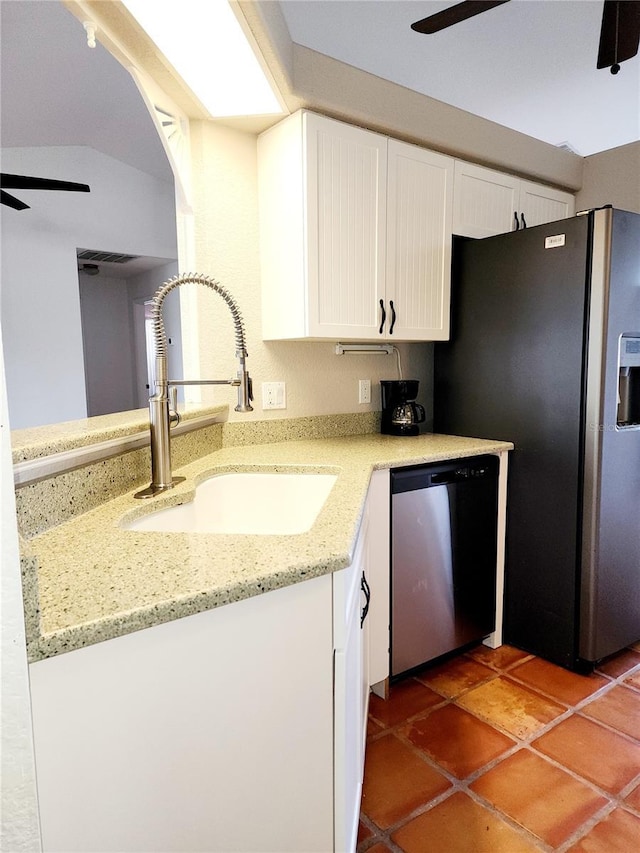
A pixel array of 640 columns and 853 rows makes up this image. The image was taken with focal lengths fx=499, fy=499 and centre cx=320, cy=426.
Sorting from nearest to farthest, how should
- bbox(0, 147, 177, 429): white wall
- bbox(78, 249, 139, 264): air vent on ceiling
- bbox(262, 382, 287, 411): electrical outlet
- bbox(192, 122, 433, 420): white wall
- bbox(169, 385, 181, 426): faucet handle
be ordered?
1. bbox(169, 385, 181, 426): faucet handle
2. bbox(192, 122, 433, 420): white wall
3. bbox(262, 382, 287, 411): electrical outlet
4. bbox(0, 147, 177, 429): white wall
5. bbox(78, 249, 139, 264): air vent on ceiling

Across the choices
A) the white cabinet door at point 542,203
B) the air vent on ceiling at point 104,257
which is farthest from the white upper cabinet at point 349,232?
the air vent on ceiling at point 104,257

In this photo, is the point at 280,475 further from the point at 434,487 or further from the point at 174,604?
the point at 174,604

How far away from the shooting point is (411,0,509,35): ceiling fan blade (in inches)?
69.0

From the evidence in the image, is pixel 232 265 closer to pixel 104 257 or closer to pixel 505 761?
pixel 505 761

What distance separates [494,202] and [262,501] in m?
1.80

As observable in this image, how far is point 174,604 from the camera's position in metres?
0.69

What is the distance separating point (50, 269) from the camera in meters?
4.33

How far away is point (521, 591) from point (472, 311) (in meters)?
1.24

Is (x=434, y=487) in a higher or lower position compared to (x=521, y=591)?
Answer: higher

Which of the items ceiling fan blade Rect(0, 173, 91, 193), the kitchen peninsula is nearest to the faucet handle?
the kitchen peninsula

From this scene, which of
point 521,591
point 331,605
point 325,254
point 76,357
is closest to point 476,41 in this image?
point 325,254

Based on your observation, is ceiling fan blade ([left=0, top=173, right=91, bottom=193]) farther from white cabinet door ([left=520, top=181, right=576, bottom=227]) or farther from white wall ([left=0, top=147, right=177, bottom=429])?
white cabinet door ([left=520, top=181, right=576, bottom=227])

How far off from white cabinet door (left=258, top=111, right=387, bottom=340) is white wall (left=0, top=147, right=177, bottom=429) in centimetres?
307

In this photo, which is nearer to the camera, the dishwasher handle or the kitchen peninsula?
the kitchen peninsula
